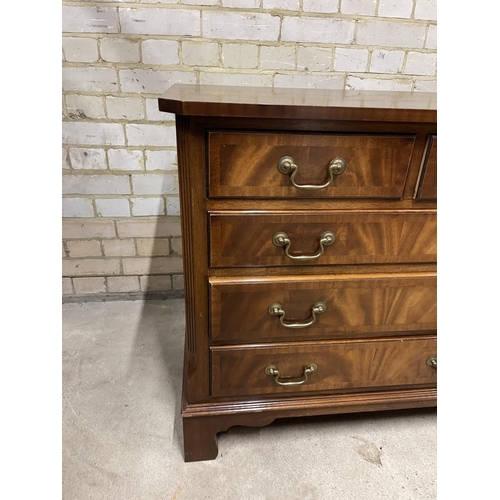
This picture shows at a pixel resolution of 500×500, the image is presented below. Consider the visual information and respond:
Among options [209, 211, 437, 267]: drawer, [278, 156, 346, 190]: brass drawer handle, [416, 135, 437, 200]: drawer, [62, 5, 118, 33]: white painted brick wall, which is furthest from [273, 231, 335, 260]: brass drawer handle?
[62, 5, 118, 33]: white painted brick wall

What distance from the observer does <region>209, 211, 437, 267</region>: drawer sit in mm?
845

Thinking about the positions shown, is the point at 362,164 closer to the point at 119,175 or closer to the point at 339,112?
the point at 339,112

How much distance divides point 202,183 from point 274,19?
3.08 ft

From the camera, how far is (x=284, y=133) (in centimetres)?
78

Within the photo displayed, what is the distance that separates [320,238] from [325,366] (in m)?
0.38

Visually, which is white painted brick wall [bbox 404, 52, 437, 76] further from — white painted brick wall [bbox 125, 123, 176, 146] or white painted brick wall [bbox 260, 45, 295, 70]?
white painted brick wall [bbox 125, 123, 176, 146]

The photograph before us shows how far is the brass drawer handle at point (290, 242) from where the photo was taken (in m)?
0.86

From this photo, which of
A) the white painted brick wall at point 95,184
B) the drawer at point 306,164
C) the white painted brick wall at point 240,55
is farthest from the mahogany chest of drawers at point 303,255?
the white painted brick wall at point 95,184

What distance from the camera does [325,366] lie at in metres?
1.03

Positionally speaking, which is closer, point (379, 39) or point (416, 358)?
point (416, 358)

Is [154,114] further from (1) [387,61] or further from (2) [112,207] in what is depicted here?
(1) [387,61]

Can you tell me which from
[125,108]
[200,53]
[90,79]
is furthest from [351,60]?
[90,79]

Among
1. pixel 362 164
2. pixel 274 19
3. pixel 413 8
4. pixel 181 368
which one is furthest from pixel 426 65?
pixel 181 368

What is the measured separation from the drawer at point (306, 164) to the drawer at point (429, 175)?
0.04m
